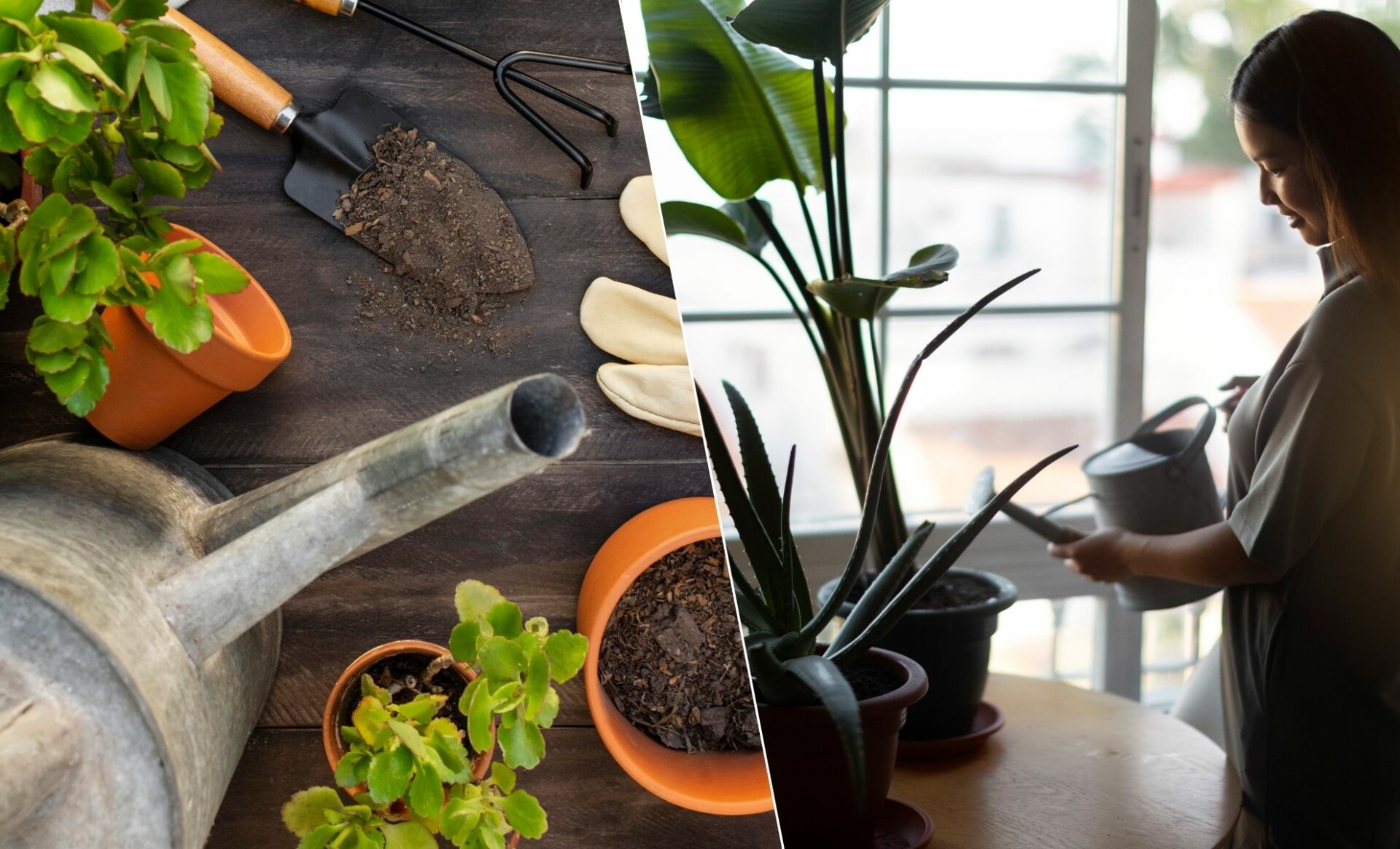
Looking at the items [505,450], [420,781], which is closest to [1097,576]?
[505,450]

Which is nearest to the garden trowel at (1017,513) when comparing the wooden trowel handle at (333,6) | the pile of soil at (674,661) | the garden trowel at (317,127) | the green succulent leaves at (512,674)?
the green succulent leaves at (512,674)

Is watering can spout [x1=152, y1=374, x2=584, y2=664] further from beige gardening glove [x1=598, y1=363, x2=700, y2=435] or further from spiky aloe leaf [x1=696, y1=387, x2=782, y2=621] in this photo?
beige gardening glove [x1=598, y1=363, x2=700, y2=435]

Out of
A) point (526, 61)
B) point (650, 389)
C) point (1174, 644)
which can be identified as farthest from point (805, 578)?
point (526, 61)

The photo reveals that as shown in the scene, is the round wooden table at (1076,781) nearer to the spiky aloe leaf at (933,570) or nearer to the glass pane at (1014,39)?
the spiky aloe leaf at (933,570)

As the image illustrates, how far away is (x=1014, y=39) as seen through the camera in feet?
1.01

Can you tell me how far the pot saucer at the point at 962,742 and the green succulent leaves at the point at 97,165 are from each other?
39 centimetres

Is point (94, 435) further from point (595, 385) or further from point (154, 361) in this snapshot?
point (595, 385)

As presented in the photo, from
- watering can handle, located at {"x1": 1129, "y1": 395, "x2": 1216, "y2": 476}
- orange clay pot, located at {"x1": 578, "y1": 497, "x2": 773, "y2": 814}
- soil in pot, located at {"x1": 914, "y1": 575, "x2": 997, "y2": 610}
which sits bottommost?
orange clay pot, located at {"x1": 578, "y1": 497, "x2": 773, "y2": 814}

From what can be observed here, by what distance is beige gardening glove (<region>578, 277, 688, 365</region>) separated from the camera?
75 centimetres

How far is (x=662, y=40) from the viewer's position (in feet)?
1.22

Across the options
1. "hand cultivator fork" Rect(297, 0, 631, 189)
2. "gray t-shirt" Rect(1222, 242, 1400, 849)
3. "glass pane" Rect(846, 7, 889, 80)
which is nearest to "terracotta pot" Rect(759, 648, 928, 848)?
"gray t-shirt" Rect(1222, 242, 1400, 849)

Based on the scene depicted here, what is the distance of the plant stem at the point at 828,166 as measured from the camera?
332 millimetres

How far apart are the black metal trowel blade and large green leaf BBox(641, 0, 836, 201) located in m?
0.43

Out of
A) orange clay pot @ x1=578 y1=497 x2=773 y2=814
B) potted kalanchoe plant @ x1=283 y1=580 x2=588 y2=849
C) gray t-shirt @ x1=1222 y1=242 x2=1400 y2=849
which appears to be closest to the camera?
gray t-shirt @ x1=1222 y1=242 x2=1400 y2=849
